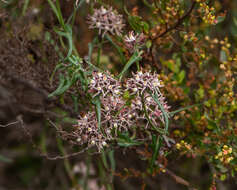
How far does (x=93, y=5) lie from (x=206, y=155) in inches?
17.3

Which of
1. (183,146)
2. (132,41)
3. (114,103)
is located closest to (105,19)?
(132,41)

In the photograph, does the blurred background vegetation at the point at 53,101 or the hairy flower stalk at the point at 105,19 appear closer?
the hairy flower stalk at the point at 105,19

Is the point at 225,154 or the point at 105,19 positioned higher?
the point at 105,19

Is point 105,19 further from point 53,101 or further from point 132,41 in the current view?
point 53,101

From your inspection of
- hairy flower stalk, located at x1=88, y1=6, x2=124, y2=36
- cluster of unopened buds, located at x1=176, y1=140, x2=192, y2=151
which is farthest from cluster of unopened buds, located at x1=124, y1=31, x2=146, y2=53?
cluster of unopened buds, located at x1=176, y1=140, x2=192, y2=151

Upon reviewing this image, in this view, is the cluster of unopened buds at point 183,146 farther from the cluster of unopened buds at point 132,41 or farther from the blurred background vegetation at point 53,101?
the cluster of unopened buds at point 132,41

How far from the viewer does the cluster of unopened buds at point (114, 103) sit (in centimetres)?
52

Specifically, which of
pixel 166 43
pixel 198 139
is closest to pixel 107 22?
pixel 166 43

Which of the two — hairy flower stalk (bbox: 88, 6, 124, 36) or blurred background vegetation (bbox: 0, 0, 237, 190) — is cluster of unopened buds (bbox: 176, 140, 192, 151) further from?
hairy flower stalk (bbox: 88, 6, 124, 36)

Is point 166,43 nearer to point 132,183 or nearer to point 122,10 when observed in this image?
point 122,10

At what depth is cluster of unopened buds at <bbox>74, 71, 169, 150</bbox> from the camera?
0.52 metres

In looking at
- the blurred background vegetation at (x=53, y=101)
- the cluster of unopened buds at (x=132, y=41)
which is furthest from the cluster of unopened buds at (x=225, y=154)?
the cluster of unopened buds at (x=132, y=41)

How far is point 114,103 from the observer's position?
1.77ft

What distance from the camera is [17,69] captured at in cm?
73
